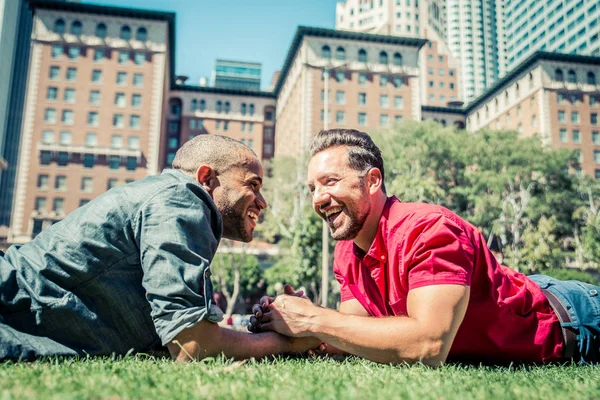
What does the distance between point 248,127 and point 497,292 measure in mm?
70414

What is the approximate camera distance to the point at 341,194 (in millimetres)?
3885

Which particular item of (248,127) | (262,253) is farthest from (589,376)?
(248,127)

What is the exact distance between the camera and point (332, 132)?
4.09 metres

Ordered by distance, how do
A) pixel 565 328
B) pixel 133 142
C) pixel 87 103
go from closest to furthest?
pixel 565 328 → pixel 87 103 → pixel 133 142

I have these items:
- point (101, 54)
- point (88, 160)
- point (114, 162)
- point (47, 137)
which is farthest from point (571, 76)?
point (47, 137)

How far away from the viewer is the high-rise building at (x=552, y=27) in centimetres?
10062

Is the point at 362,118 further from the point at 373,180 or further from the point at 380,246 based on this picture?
the point at 380,246

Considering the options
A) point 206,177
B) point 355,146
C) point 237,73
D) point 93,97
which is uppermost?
point 237,73

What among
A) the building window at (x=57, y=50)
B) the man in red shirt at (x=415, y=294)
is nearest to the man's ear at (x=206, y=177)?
the man in red shirt at (x=415, y=294)

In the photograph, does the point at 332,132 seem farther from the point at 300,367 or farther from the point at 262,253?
the point at 262,253

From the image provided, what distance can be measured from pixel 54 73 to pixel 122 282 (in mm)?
60645

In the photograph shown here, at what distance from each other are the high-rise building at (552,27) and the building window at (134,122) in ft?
279

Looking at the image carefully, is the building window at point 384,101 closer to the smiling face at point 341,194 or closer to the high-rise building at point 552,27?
the high-rise building at point 552,27

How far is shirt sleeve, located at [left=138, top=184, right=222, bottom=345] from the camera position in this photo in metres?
2.80
